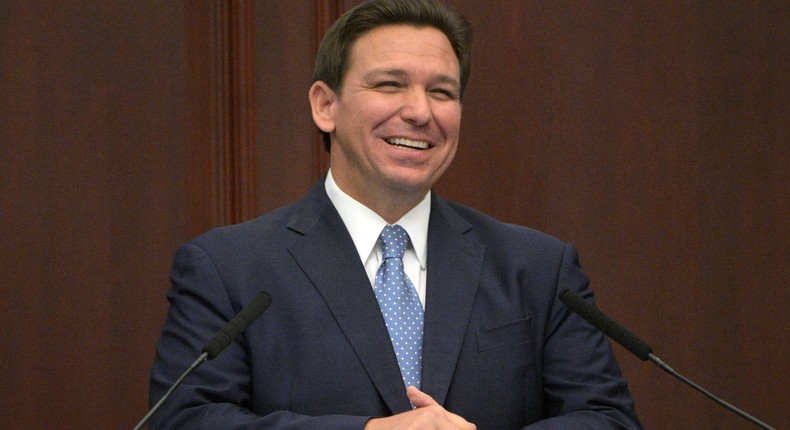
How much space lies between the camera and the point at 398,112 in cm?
201

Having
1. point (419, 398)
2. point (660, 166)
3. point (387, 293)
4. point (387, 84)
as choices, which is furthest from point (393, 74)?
point (660, 166)

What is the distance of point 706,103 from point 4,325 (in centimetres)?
151

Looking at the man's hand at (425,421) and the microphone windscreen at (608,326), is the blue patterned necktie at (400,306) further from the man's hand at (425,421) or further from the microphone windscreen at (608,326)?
the microphone windscreen at (608,326)

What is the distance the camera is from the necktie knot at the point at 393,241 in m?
1.98

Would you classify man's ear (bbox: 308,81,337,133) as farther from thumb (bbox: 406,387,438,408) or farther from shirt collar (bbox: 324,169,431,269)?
thumb (bbox: 406,387,438,408)

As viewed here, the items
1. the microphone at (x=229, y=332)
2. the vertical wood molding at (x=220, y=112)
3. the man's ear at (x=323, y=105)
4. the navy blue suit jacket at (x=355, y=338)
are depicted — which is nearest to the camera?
the microphone at (x=229, y=332)

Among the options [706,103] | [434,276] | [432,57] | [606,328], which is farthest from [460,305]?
[706,103]

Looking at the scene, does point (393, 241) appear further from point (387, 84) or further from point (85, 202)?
point (85, 202)

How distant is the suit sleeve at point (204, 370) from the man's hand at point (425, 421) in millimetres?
32

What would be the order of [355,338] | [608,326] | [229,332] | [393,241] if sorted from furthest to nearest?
[393,241] → [355,338] → [608,326] → [229,332]

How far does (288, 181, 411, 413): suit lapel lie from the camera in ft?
6.02

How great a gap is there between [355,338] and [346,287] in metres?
0.09

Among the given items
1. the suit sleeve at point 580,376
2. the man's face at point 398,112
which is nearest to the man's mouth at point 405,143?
the man's face at point 398,112

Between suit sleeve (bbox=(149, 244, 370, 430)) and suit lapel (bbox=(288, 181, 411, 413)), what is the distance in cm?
12
